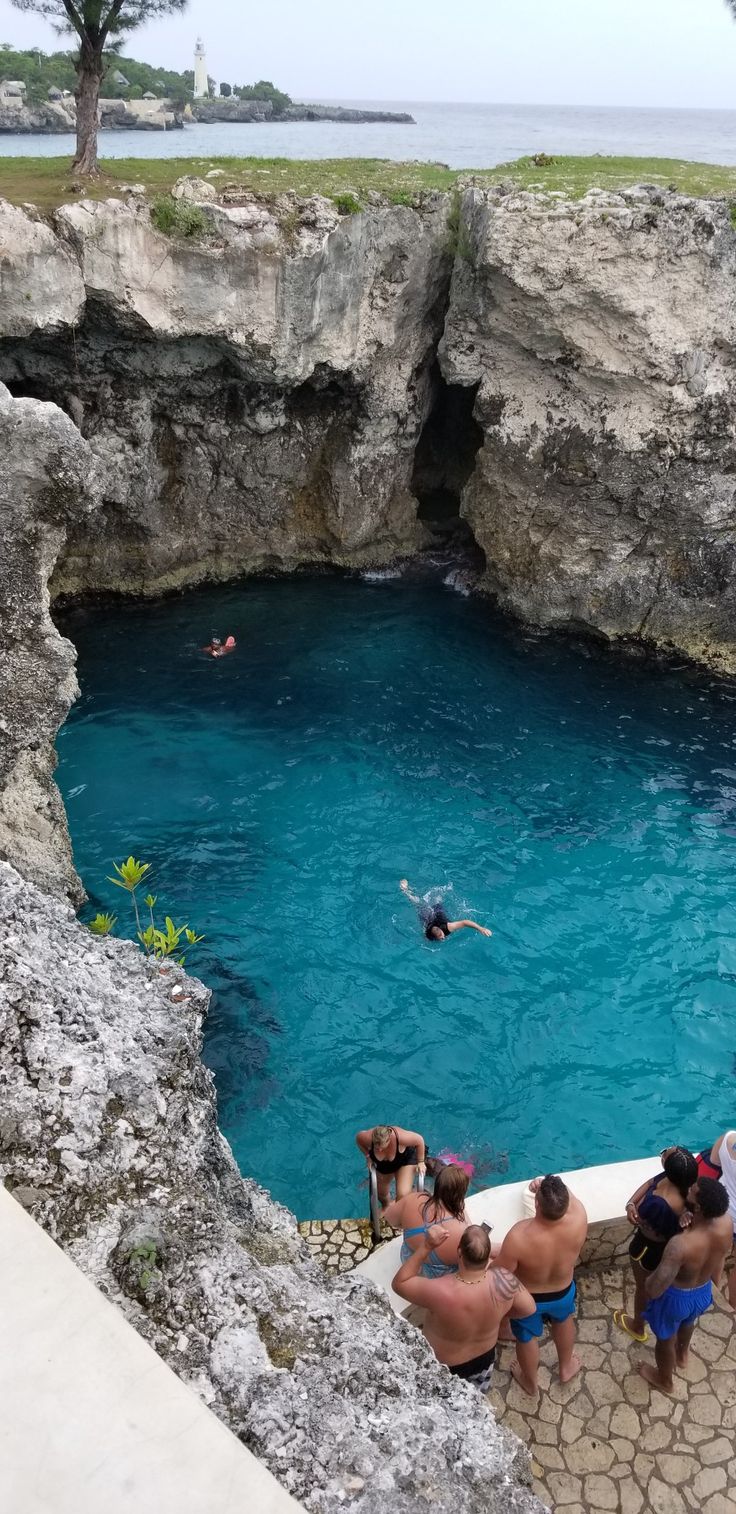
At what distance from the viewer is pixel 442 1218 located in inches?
264

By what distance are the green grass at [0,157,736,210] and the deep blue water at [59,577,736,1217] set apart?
902cm

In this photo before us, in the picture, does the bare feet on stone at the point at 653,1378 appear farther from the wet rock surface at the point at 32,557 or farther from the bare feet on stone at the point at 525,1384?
the wet rock surface at the point at 32,557

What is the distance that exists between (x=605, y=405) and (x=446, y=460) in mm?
7198

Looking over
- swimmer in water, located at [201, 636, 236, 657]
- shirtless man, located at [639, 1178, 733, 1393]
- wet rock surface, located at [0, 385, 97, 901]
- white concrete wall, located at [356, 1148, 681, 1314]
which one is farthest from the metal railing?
swimmer in water, located at [201, 636, 236, 657]

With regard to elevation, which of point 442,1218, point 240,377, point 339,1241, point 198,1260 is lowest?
point 339,1241

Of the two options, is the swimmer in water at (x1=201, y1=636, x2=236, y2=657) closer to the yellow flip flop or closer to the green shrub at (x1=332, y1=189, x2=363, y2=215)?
the green shrub at (x1=332, y1=189, x2=363, y2=215)

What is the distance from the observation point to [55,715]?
10969 mm

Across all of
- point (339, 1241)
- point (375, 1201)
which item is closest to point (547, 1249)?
point (375, 1201)

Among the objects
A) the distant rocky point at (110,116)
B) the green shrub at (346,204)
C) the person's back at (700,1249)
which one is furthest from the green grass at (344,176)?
the distant rocky point at (110,116)

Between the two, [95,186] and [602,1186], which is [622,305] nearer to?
[95,186]

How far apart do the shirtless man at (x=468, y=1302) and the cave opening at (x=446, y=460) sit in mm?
21579

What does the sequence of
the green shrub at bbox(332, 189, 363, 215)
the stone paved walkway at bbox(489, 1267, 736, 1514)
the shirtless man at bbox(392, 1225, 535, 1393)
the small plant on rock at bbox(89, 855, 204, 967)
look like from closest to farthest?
the shirtless man at bbox(392, 1225, 535, 1393) < the stone paved walkway at bbox(489, 1267, 736, 1514) < the small plant on rock at bbox(89, 855, 204, 967) < the green shrub at bbox(332, 189, 363, 215)

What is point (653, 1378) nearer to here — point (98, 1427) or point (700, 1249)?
point (700, 1249)

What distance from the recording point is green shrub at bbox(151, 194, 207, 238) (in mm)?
17406
